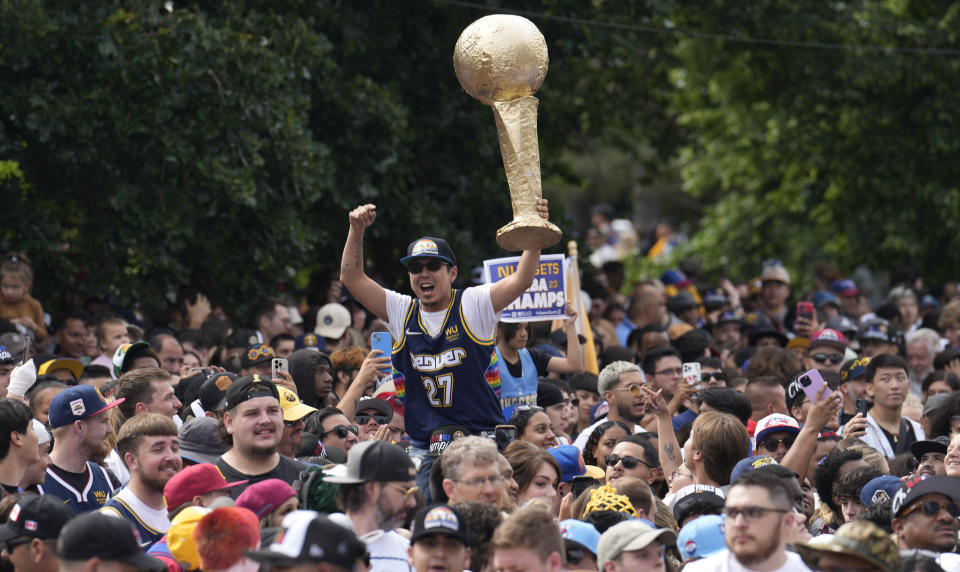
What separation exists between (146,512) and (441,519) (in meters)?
1.96

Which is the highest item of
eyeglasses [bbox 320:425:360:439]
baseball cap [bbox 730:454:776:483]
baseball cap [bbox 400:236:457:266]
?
baseball cap [bbox 400:236:457:266]

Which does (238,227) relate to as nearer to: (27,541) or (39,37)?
(39,37)

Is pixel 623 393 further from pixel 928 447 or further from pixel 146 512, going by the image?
pixel 146 512

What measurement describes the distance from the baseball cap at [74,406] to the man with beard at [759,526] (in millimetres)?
3809

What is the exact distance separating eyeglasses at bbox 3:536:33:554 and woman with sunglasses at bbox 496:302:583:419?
3.90 metres

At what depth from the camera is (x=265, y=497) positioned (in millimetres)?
6562

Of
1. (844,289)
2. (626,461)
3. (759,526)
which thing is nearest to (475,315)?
(626,461)

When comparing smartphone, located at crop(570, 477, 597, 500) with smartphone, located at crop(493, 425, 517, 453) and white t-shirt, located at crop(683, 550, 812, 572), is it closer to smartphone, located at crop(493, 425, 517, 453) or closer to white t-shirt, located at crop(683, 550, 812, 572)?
smartphone, located at crop(493, 425, 517, 453)

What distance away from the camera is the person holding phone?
8203mm

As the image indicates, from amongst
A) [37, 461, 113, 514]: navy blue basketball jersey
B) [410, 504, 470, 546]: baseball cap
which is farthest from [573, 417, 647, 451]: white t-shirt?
[410, 504, 470, 546]: baseball cap

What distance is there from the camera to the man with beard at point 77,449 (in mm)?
7770

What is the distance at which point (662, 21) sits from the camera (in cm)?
1741

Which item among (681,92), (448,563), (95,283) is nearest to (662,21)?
(681,92)

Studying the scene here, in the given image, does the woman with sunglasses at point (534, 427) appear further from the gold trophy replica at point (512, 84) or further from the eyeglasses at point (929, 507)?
the eyeglasses at point (929, 507)
